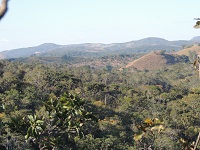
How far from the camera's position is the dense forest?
8469mm

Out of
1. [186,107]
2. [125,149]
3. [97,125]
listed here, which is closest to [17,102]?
[97,125]

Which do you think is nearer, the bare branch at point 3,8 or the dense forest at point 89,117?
the bare branch at point 3,8

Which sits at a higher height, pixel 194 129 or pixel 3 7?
pixel 3 7

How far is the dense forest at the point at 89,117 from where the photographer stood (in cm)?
847

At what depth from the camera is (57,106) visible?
29.0ft

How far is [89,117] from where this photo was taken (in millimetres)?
9203

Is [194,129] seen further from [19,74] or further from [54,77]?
[19,74]

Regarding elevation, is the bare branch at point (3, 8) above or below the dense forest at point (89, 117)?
above

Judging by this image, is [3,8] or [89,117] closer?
[3,8]

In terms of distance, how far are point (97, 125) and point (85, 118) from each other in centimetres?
3902

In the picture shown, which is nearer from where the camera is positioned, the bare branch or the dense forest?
the bare branch

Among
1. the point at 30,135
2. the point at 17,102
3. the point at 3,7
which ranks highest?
the point at 3,7

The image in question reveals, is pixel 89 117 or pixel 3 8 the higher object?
pixel 3 8

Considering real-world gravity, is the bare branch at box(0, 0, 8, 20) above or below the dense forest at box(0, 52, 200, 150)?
above
